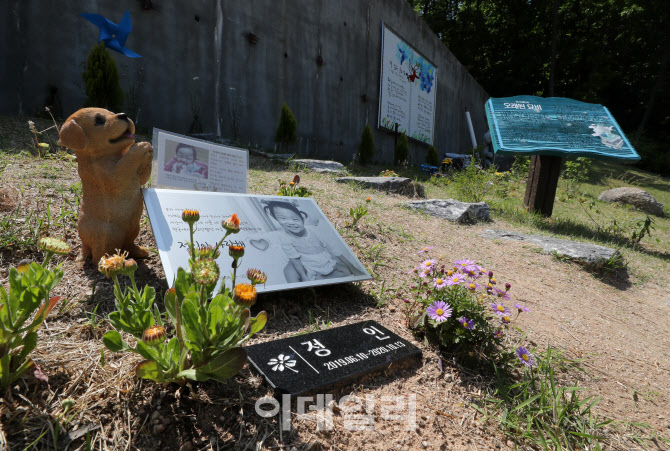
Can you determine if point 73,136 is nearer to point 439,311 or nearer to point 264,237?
point 264,237

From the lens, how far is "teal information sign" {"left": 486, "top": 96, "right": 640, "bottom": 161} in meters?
4.64

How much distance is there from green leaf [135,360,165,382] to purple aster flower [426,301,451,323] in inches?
42.2

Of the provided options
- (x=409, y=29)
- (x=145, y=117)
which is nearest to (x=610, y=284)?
(x=145, y=117)

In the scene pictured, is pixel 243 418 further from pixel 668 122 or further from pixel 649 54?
pixel 649 54

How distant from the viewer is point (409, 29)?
36.0 ft

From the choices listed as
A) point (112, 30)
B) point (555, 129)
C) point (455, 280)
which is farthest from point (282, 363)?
point (555, 129)

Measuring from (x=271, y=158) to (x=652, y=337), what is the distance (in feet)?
16.5

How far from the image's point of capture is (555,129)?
505 cm

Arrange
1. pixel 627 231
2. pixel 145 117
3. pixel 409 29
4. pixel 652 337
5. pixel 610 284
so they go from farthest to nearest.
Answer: pixel 409 29 < pixel 145 117 < pixel 627 231 < pixel 610 284 < pixel 652 337

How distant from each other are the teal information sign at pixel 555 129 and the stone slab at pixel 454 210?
36.5 inches

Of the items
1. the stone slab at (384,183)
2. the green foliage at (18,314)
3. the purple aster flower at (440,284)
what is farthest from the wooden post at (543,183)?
the green foliage at (18,314)

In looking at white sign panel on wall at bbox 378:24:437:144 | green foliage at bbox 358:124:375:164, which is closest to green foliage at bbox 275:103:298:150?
green foliage at bbox 358:124:375:164

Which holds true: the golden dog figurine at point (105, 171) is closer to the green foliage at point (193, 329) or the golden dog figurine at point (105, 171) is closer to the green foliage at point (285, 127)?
the green foliage at point (193, 329)

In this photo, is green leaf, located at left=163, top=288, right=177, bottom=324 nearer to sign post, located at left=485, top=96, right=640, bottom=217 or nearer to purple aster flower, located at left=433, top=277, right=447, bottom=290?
purple aster flower, located at left=433, top=277, right=447, bottom=290
